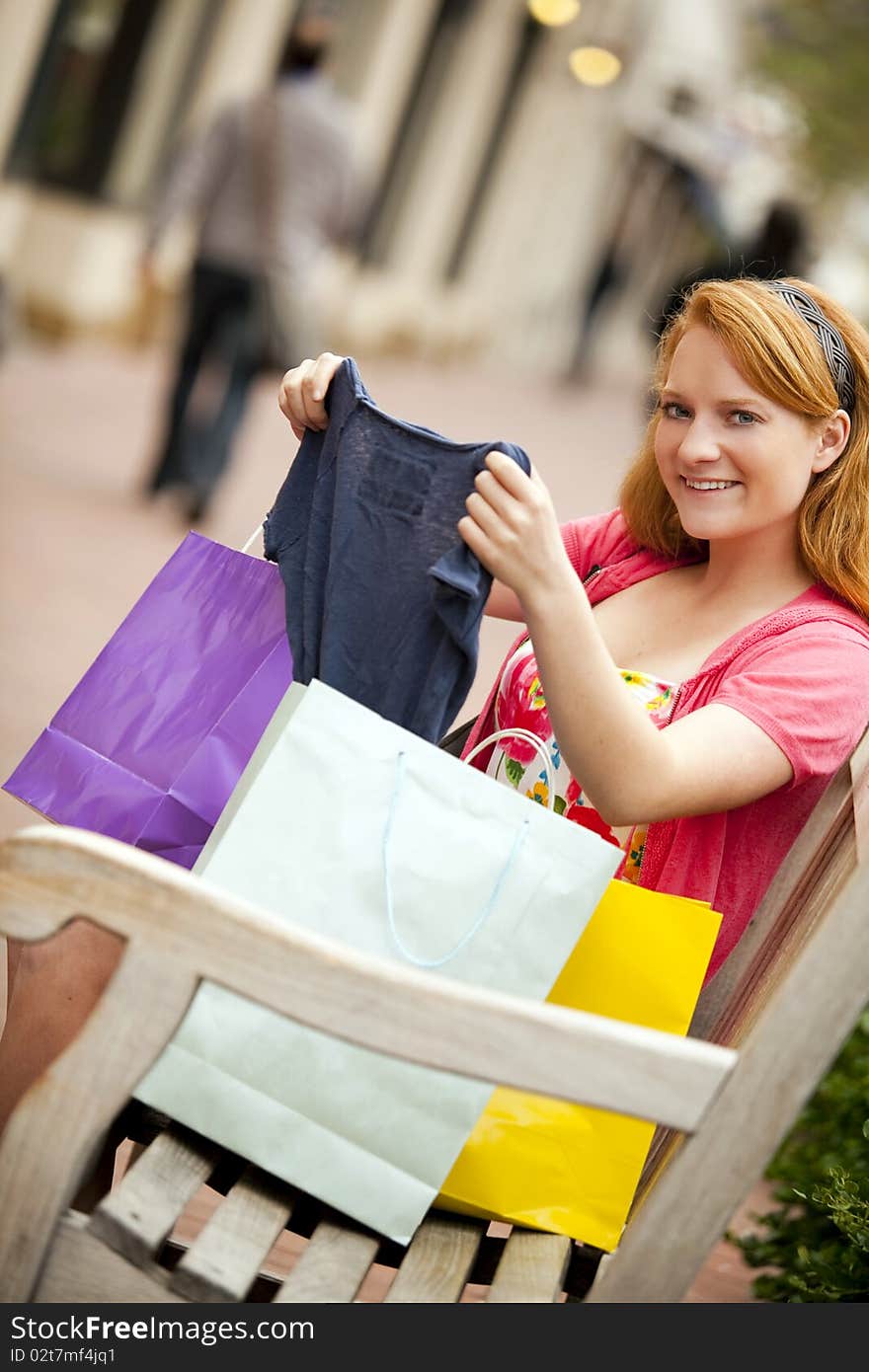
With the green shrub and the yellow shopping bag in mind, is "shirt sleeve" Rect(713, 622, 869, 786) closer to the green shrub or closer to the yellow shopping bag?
the yellow shopping bag

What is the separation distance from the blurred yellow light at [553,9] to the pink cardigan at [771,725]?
16779mm

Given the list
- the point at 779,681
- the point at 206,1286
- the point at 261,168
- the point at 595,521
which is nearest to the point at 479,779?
the point at 779,681

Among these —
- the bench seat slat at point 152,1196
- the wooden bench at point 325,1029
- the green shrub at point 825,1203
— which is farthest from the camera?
the green shrub at point 825,1203

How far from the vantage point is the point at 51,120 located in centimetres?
1075

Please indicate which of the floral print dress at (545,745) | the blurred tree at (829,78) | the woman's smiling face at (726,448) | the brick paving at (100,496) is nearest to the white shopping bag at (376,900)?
the floral print dress at (545,745)

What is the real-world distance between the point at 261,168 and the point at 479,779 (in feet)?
18.7

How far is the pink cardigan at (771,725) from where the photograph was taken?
1.90 metres

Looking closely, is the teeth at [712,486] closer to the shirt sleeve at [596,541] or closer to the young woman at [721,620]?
the young woman at [721,620]

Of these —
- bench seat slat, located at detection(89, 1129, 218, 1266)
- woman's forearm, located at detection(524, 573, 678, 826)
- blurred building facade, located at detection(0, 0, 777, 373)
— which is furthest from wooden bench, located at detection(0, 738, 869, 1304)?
blurred building facade, located at detection(0, 0, 777, 373)

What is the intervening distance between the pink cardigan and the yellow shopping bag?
176mm

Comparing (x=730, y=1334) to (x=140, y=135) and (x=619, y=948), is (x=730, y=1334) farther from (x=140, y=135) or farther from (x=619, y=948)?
(x=140, y=135)

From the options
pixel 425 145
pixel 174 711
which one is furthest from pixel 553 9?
pixel 174 711

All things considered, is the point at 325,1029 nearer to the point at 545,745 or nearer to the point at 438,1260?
the point at 438,1260

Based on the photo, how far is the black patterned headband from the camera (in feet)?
6.79
